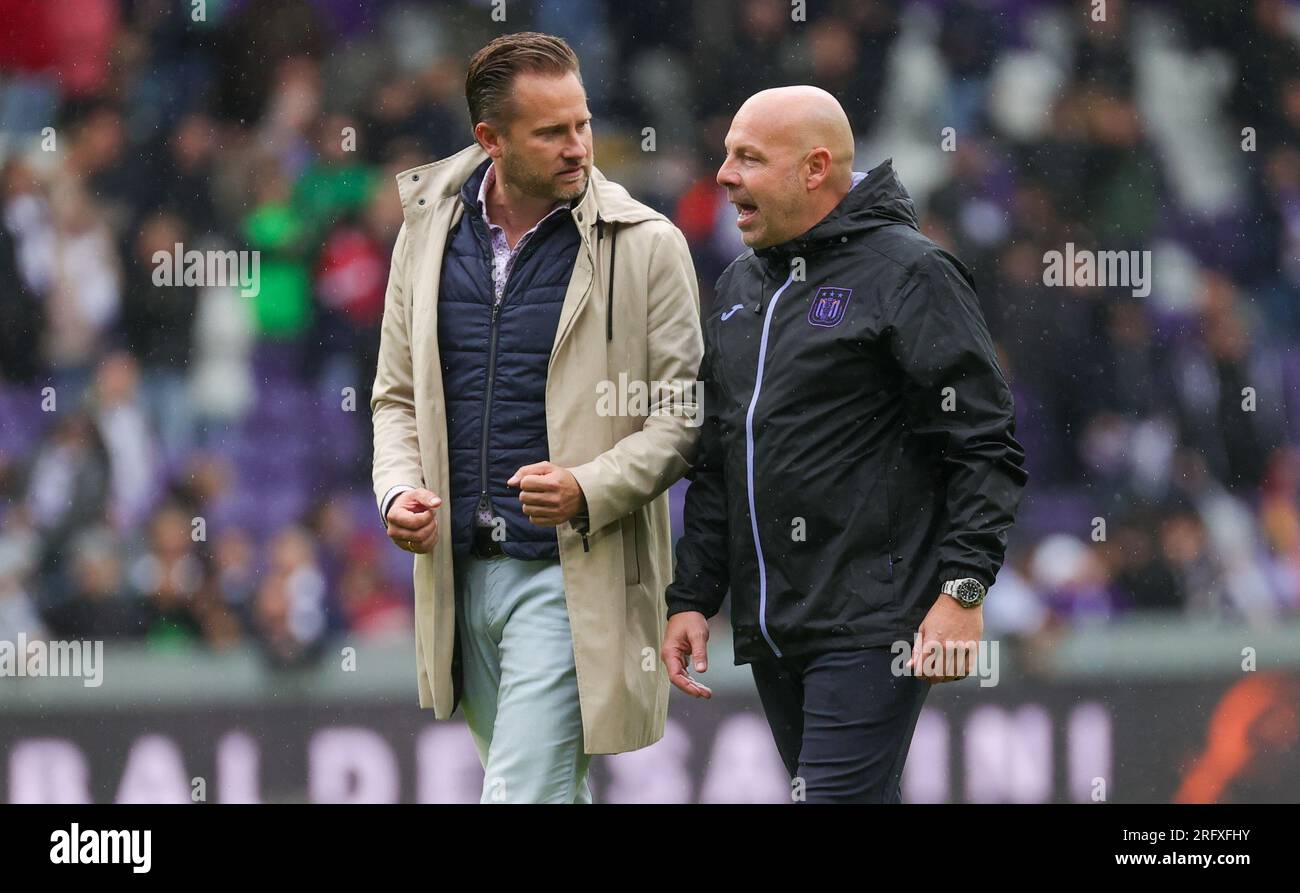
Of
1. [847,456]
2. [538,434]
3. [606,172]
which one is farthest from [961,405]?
[606,172]

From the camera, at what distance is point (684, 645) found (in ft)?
13.3

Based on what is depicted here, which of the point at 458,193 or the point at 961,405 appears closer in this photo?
the point at 961,405

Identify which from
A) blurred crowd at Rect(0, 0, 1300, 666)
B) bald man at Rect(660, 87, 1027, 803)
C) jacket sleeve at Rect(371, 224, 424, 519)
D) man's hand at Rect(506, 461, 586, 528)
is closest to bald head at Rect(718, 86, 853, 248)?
bald man at Rect(660, 87, 1027, 803)

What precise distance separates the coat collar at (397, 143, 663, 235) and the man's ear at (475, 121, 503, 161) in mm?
101

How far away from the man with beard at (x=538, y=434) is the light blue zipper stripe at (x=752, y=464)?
201mm

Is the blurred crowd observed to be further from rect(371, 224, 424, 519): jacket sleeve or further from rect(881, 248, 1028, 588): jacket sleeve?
rect(881, 248, 1028, 588): jacket sleeve

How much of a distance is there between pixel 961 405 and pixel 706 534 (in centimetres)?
61

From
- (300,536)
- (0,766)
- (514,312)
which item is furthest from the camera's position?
(300,536)

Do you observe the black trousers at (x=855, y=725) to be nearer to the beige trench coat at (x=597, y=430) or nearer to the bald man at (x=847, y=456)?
the bald man at (x=847, y=456)

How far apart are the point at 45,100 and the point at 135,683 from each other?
2192 mm

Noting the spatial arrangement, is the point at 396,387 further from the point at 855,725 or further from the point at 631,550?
the point at 855,725

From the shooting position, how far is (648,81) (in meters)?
7.54
